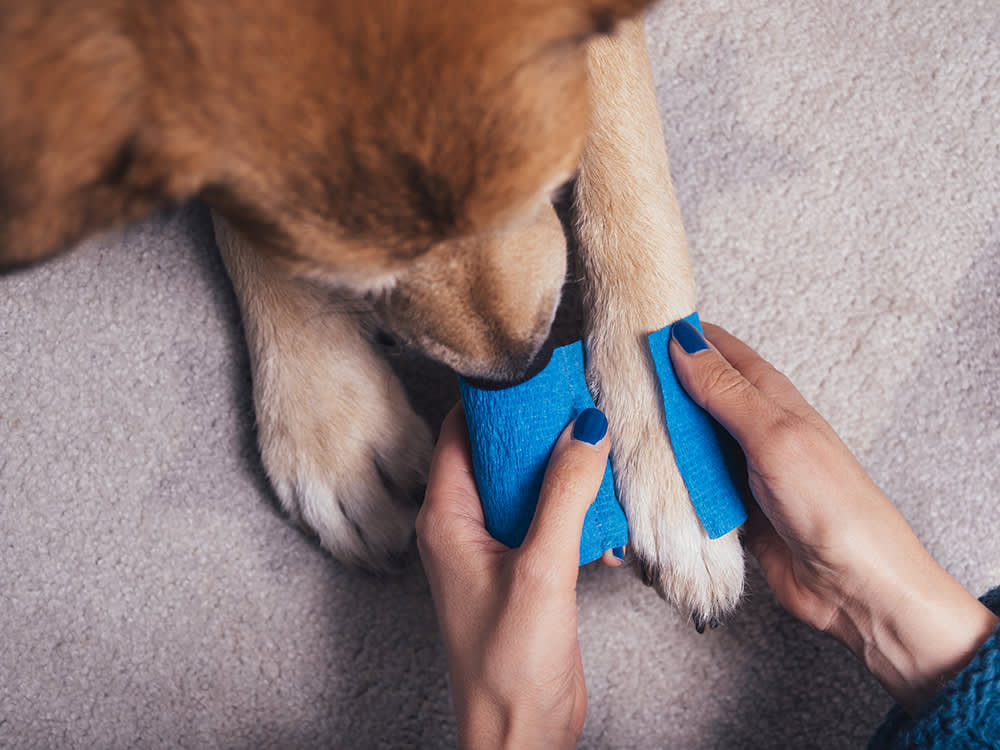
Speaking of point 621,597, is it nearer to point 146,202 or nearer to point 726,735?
point 726,735

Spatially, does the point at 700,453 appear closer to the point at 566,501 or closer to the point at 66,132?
the point at 566,501

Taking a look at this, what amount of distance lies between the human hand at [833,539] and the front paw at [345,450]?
48 cm

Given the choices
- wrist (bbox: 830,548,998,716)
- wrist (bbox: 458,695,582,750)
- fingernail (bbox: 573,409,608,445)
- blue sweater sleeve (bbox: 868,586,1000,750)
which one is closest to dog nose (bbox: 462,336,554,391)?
fingernail (bbox: 573,409,608,445)

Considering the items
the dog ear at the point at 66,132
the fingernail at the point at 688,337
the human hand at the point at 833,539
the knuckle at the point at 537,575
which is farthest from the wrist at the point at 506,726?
the dog ear at the point at 66,132

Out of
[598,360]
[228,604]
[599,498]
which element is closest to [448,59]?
[598,360]

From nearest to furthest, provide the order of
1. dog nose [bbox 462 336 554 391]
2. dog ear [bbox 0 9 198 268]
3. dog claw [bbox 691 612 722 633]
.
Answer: dog ear [bbox 0 9 198 268], dog nose [bbox 462 336 554 391], dog claw [bbox 691 612 722 633]

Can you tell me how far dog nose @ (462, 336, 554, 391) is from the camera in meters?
1.02

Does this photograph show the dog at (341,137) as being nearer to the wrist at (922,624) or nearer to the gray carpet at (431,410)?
the gray carpet at (431,410)

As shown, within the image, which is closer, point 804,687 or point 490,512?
point 490,512

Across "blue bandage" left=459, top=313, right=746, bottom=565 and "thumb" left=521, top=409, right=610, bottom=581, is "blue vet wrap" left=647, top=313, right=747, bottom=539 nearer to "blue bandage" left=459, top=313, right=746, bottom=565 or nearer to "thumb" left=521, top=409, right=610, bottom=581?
"blue bandage" left=459, top=313, right=746, bottom=565

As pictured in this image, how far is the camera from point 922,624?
1.21 m

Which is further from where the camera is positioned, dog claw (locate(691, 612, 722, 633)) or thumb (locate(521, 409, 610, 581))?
dog claw (locate(691, 612, 722, 633))

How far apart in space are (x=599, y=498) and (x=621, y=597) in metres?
0.36

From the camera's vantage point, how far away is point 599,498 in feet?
3.87
